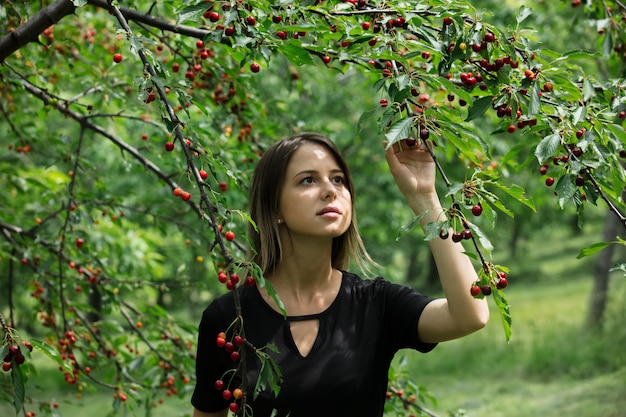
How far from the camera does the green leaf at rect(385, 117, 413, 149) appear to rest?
1.94 meters

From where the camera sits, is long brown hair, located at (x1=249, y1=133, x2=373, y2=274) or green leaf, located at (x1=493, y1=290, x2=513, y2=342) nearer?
green leaf, located at (x1=493, y1=290, x2=513, y2=342)

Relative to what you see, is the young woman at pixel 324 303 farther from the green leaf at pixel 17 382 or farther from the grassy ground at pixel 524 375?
the grassy ground at pixel 524 375

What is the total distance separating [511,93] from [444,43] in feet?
0.79

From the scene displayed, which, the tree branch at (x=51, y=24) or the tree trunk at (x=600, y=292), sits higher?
the tree trunk at (x=600, y=292)

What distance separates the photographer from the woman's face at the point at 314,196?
2.41 m

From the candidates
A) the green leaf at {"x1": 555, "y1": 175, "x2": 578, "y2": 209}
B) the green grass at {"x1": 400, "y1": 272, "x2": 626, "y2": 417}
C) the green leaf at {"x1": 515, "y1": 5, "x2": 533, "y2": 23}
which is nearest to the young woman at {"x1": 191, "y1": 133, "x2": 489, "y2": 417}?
the green leaf at {"x1": 555, "y1": 175, "x2": 578, "y2": 209}

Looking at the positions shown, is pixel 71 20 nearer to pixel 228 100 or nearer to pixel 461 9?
pixel 228 100

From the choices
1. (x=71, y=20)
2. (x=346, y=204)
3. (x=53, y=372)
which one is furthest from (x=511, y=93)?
(x=53, y=372)

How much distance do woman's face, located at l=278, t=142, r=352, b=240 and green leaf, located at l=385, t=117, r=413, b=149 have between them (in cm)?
51

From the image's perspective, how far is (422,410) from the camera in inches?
139

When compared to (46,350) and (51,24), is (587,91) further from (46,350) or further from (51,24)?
(51,24)

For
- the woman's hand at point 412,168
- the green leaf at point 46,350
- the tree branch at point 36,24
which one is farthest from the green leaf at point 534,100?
the tree branch at point 36,24

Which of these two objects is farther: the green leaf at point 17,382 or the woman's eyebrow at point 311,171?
the woman's eyebrow at point 311,171

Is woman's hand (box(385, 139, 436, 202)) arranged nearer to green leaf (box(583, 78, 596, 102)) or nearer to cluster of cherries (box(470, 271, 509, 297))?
cluster of cherries (box(470, 271, 509, 297))
